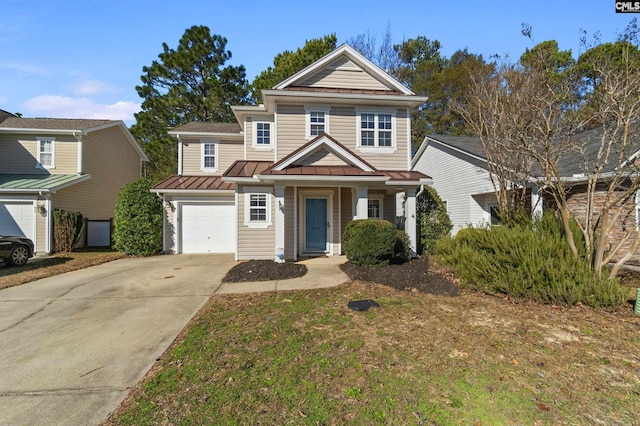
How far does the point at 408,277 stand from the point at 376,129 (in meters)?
6.37

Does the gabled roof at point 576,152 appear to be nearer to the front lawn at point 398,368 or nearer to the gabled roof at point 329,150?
the front lawn at point 398,368

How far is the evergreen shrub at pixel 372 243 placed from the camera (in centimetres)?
853

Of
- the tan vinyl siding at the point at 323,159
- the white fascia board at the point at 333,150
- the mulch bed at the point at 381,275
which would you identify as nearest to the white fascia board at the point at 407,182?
the white fascia board at the point at 333,150

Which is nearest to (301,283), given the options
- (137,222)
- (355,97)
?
(355,97)

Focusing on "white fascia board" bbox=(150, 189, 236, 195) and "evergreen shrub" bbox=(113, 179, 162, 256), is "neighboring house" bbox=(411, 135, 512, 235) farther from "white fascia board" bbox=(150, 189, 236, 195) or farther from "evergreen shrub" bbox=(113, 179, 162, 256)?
"evergreen shrub" bbox=(113, 179, 162, 256)

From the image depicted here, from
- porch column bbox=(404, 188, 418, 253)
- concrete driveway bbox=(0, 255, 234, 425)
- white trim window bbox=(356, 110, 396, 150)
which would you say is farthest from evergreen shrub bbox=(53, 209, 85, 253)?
porch column bbox=(404, 188, 418, 253)

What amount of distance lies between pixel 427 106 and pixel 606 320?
22487mm

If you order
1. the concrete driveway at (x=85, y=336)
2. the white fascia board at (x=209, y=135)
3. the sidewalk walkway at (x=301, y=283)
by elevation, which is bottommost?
the concrete driveway at (x=85, y=336)

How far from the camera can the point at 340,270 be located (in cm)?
876

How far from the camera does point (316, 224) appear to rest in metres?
11.5

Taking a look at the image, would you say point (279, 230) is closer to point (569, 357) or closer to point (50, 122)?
point (569, 357)

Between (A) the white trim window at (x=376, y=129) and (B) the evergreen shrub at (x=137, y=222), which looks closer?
(A) the white trim window at (x=376, y=129)

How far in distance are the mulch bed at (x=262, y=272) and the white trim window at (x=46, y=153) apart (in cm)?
1347

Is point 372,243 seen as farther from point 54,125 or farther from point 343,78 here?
point 54,125
